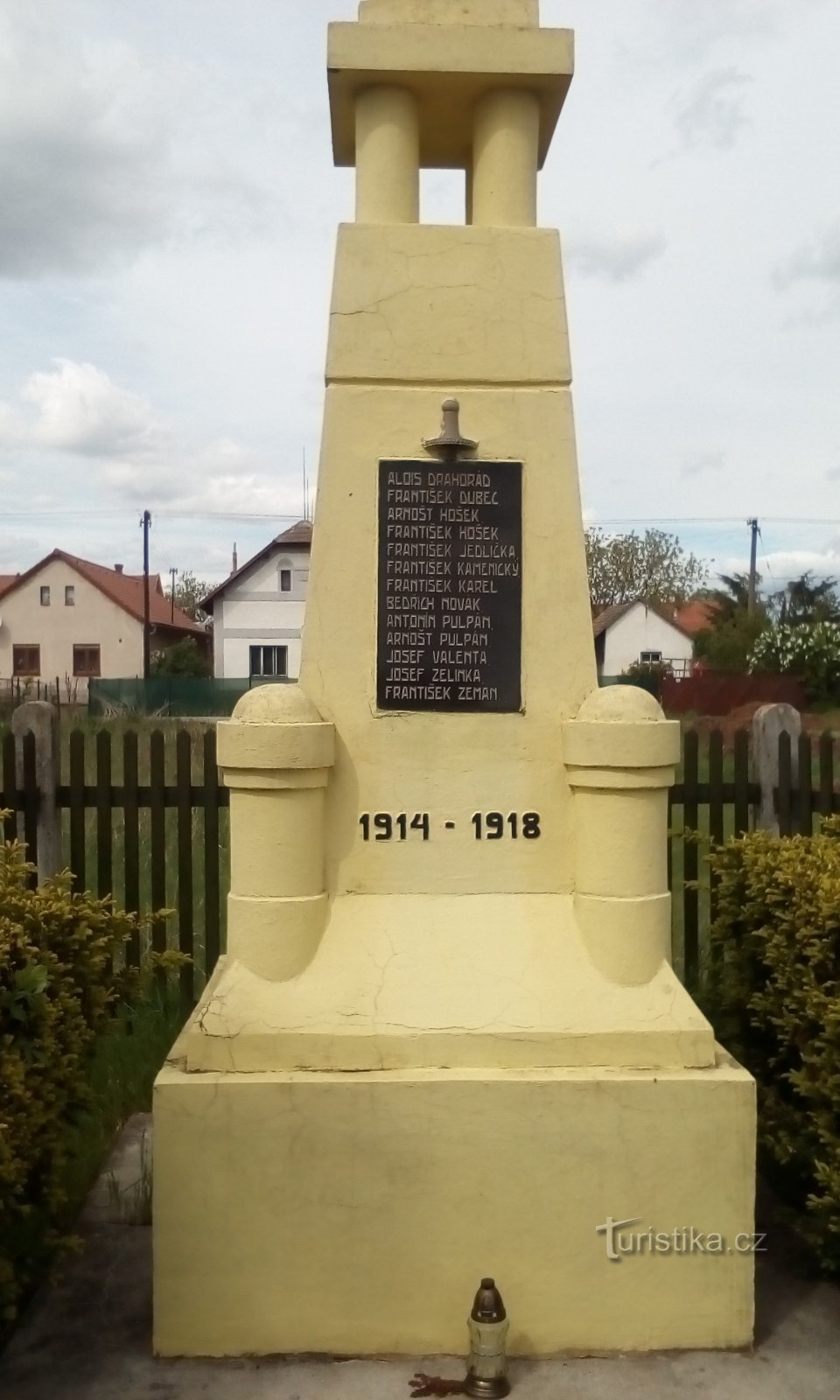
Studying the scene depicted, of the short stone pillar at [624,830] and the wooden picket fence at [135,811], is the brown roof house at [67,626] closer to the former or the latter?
the wooden picket fence at [135,811]

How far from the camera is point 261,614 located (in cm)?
3850

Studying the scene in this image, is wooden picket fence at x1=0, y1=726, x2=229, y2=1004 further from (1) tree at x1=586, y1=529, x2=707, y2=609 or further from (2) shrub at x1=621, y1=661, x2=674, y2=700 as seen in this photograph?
(1) tree at x1=586, y1=529, x2=707, y2=609

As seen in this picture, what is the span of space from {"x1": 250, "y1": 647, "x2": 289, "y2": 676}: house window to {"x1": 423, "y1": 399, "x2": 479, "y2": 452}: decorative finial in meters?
34.6

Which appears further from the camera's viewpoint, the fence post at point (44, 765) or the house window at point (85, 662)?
the house window at point (85, 662)

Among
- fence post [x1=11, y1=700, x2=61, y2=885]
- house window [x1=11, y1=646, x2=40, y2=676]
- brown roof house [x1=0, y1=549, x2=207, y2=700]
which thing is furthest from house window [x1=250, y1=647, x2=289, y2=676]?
fence post [x1=11, y1=700, x2=61, y2=885]

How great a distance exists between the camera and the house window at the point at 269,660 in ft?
126

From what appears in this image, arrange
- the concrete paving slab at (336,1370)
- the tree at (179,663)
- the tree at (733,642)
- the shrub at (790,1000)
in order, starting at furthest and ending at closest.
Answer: the tree at (179,663) < the tree at (733,642) < the shrub at (790,1000) < the concrete paving slab at (336,1370)

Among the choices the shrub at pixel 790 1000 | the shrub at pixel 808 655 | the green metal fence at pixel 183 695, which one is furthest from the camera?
the green metal fence at pixel 183 695

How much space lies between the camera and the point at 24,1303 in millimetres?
3443

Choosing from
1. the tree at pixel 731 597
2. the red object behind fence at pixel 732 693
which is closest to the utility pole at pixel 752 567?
the tree at pixel 731 597

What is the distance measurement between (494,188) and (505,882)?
239 cm

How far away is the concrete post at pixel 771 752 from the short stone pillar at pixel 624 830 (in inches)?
83.1

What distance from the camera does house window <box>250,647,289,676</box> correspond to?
38281mm

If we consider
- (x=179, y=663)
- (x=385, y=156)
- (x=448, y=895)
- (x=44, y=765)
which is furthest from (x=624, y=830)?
(x=179, y=663)
